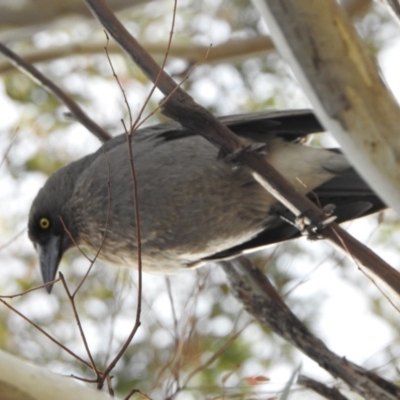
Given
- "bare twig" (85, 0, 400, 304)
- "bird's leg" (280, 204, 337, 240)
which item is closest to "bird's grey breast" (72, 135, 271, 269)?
"bird's leg" (280, 204, 337, 240)

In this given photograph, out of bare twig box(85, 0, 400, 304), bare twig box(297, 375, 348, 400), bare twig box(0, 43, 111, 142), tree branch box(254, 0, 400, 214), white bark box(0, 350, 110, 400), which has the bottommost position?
white bark box(0, 350, 110, 400)

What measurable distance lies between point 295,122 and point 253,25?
406cm

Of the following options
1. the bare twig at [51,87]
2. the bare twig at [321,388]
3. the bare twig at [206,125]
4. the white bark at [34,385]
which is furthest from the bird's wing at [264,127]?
the white bark at [34,385]

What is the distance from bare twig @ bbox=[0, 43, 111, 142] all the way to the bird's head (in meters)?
0.34

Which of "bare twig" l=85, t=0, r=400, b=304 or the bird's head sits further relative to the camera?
the bird's head

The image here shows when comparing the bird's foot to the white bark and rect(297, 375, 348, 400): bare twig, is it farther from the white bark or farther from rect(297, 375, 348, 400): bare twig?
the white bark

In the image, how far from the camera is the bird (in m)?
4.08

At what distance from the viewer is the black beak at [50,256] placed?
15.1 feet

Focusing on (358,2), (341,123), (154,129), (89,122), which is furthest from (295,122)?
(358,2)

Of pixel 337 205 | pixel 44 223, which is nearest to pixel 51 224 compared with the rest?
pixel 44 223

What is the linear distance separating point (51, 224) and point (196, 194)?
996 millimetres

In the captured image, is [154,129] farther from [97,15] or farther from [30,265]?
[30,265]

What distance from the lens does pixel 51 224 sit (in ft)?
15.3

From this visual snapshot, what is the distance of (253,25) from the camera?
26.8 ft
